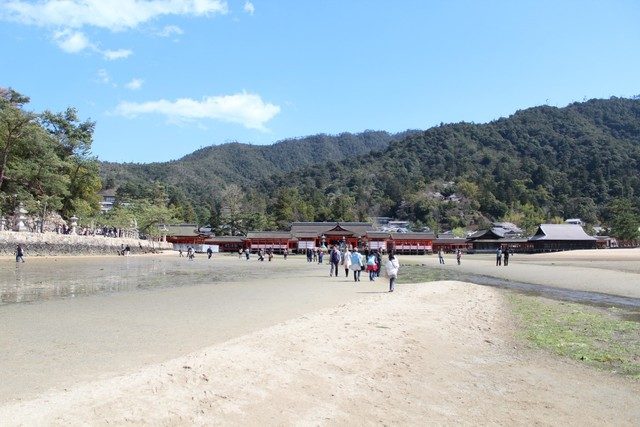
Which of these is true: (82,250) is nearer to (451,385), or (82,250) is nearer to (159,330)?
(159,330)

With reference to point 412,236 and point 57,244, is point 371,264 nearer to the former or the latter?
point 57,244

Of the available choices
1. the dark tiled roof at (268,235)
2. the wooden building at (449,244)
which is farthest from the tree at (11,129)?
the wooden building at (449,244)

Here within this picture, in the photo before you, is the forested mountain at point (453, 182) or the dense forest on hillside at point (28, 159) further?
the forested mountain at point (453, 182)

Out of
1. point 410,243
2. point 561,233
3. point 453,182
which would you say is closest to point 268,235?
point 410,243

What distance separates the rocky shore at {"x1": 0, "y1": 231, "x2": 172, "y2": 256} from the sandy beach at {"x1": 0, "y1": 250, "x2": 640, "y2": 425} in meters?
25.6

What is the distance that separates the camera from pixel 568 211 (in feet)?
418

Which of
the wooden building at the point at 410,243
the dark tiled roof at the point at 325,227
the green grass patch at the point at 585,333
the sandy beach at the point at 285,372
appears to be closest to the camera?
the sandy beach at the point at 285,372

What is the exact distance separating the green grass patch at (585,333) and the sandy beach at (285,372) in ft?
1.68

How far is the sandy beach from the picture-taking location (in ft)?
15.6

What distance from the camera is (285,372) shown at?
19.6 ft

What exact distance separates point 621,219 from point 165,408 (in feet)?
289

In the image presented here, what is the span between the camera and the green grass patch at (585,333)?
800 cm

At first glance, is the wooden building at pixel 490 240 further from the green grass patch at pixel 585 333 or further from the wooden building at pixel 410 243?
the green grass patch at pixel 585 333

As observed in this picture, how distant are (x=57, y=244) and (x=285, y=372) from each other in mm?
38707
